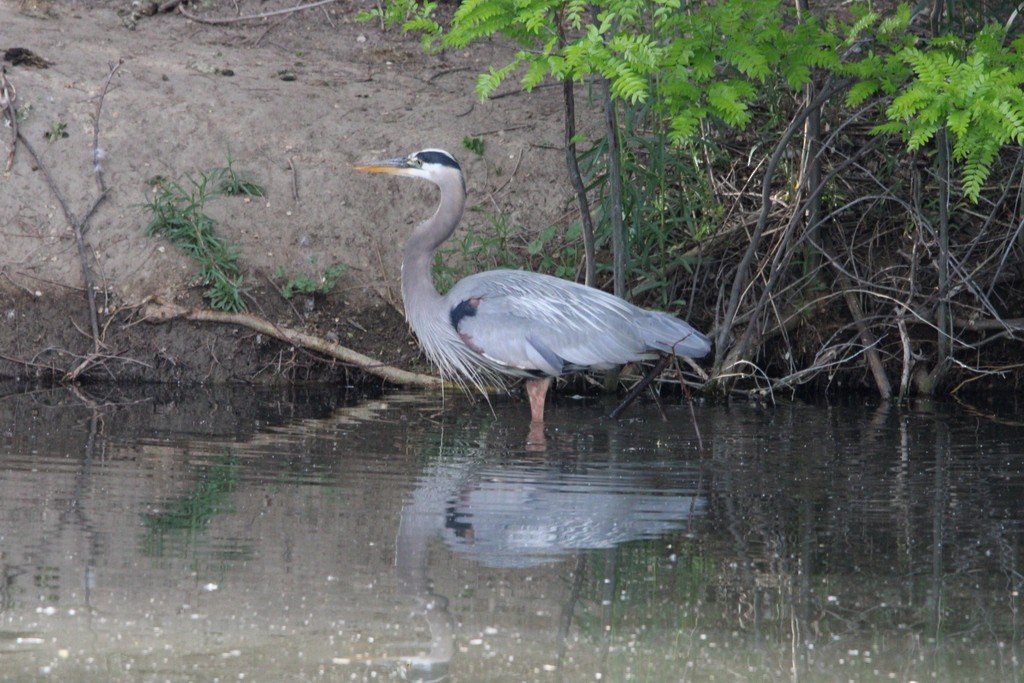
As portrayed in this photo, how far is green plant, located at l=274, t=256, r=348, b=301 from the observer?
9.70m

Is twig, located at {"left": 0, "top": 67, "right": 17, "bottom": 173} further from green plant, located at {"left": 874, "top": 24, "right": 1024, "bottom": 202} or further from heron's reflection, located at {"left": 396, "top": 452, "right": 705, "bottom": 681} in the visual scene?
green plant, located at {"left": 874, "top": 24, "right": 1024, "bottom": 202}

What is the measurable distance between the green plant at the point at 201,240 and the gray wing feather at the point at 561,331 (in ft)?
6.04

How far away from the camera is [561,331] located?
838cm

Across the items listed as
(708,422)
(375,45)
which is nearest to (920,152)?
(708,422)

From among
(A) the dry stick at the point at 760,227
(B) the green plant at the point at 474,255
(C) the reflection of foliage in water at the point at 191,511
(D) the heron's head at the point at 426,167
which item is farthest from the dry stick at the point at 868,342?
(C) the reflection of foliage in water at the point at 191,511

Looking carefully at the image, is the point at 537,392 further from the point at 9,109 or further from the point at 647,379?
the point at 9,109

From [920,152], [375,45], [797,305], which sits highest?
[375,45]

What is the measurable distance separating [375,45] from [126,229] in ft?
11.9

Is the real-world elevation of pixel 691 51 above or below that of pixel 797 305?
above

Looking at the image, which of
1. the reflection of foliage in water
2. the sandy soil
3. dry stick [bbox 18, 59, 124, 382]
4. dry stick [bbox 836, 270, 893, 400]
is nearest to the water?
the reflection of foliage in water

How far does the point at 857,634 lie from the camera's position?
14.3ft

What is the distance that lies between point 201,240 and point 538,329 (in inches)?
103

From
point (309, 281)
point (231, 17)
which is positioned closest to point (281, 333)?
point (309, 281)

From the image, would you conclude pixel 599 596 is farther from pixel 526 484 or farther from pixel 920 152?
pixel 920 152
